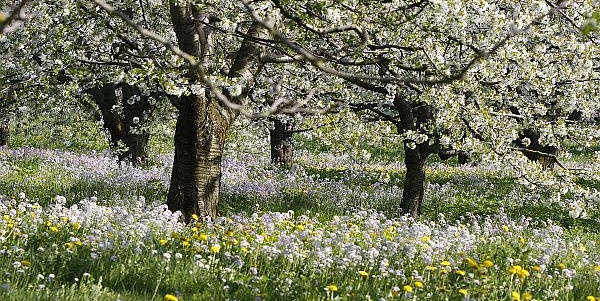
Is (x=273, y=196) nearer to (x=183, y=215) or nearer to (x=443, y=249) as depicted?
(x=183, y=215)

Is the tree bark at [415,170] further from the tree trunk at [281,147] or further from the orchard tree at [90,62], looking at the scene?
the tree trunk at [281,147]

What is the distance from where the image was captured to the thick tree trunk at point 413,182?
1151 centimetres

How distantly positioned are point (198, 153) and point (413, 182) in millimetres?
4586

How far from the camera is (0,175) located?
1314cm

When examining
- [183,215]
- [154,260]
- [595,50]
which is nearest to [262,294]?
[154,260]

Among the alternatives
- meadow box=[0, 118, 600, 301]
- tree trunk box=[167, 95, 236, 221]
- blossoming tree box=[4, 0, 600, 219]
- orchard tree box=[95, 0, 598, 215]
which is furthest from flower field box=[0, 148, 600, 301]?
orchard tree box=[95, 0, 598, 215]

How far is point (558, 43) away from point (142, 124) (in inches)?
376

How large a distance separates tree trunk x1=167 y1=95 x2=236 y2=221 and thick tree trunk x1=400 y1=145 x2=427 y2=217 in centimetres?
407

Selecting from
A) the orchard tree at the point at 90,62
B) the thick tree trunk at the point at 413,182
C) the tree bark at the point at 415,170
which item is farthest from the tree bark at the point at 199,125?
the thick tree trunk at the point at 413,182

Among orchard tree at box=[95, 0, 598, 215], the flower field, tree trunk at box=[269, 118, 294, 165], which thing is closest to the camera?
the flower field

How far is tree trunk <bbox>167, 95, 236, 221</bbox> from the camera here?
852 centimetres

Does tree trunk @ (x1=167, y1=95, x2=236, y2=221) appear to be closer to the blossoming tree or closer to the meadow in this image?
the blossoming tree

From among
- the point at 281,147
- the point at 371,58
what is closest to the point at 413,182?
the point at 371,58

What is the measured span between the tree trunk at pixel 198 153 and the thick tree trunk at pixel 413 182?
13.4 ft
